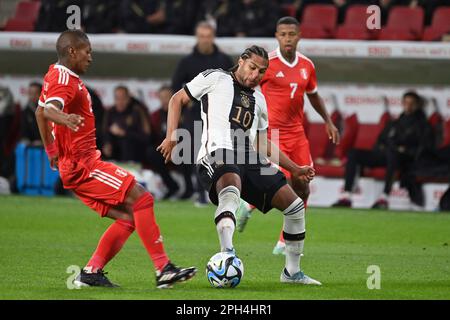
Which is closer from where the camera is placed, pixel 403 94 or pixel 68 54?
pixel 68 54

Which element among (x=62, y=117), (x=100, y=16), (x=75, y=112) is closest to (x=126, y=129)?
(x=100, y=16)

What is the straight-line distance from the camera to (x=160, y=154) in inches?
736

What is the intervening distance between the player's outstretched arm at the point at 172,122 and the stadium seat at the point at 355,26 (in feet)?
31.4

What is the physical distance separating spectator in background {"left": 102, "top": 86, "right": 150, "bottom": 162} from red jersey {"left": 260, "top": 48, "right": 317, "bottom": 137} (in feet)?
22.0

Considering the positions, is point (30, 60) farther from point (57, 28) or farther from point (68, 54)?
point (68, 54)

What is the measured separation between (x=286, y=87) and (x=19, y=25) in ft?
30.3

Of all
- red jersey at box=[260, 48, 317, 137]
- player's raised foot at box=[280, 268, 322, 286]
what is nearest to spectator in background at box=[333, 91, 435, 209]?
red jersey at box=[260, 48, 317, 137]

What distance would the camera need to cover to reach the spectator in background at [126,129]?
18891 mm

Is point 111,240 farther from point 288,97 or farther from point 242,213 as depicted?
point 288,97

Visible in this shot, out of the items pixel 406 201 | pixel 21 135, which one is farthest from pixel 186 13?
pixel 406 201

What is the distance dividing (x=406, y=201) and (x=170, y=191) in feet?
13.4

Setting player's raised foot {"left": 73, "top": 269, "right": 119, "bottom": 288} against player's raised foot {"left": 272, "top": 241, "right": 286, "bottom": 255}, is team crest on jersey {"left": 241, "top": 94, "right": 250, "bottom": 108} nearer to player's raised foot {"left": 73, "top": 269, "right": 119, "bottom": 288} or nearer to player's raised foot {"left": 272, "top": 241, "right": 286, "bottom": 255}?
player's raised foot {"left": 73, "top": 269, "right": 119, "bottom": 288}

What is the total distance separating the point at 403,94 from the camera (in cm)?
1847
